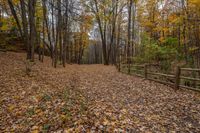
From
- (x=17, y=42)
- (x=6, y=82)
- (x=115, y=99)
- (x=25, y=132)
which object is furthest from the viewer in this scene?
(x=17, y=42)

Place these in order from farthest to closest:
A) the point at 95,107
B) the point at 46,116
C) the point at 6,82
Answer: the point at 6,82, the point at 95,107, the point at 46,116

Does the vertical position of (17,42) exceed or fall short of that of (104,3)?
it falls short

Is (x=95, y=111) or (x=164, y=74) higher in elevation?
(x=164, y=74)

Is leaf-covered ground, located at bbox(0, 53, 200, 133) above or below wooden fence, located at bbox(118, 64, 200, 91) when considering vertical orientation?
below

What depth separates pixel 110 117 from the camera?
4590 mm

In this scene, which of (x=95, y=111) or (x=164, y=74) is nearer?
(x=95, y=111)

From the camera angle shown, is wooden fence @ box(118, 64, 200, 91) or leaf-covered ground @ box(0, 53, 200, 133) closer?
leaf-covered ground @ box(0, 53, 200, 133)

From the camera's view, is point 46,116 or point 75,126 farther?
point 46,116

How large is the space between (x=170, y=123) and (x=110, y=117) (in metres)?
1.48

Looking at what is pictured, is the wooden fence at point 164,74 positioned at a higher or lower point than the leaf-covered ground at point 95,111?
higher

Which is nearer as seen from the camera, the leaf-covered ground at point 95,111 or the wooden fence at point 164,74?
the leaf-covered ground at point 95,111

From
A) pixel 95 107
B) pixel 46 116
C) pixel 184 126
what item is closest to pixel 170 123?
pixel 184 126

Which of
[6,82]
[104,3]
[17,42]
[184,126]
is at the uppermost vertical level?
[104,3]

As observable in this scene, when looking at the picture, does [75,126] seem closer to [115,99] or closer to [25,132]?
[25,132]
